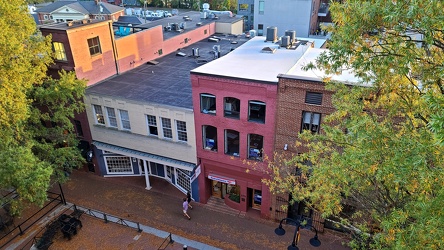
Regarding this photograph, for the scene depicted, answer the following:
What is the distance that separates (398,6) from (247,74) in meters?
11.8

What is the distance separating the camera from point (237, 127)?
798 inches

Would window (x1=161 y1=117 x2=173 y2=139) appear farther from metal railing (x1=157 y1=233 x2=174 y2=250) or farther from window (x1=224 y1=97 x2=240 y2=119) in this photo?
metal railing (x1=157 y1=233 x2=174 y2=250)

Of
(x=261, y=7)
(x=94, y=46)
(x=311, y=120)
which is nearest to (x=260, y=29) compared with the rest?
(x=261, y=7)

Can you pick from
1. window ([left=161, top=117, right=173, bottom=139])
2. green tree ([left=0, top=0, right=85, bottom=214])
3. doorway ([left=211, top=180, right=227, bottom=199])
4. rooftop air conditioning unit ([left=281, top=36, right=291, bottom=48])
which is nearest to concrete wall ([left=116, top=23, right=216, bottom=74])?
green tree ([left=0, top=0, right=85, bottom=214])

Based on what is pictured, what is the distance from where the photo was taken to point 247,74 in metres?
19.5

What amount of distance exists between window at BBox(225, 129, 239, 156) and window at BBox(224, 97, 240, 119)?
46.9 inches

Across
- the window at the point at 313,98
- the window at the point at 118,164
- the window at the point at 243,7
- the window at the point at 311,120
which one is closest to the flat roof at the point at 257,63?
the window at the point at 313,98

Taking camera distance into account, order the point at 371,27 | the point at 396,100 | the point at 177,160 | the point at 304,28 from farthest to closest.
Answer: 1. the point at 304,28
2. the point at 177,160
3. the point at 396,100
4. the point at 371,27

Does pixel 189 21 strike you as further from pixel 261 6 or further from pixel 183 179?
pixel 183 179

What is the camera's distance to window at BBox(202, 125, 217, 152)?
2153 cm

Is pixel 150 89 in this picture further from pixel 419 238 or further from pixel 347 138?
pixel 419 238

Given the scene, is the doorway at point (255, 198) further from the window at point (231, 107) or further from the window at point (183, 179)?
the window at point (231, 107)

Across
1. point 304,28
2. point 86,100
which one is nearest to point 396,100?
point 86,100

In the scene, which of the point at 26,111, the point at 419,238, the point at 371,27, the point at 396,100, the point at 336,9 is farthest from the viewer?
the point at 26,111
